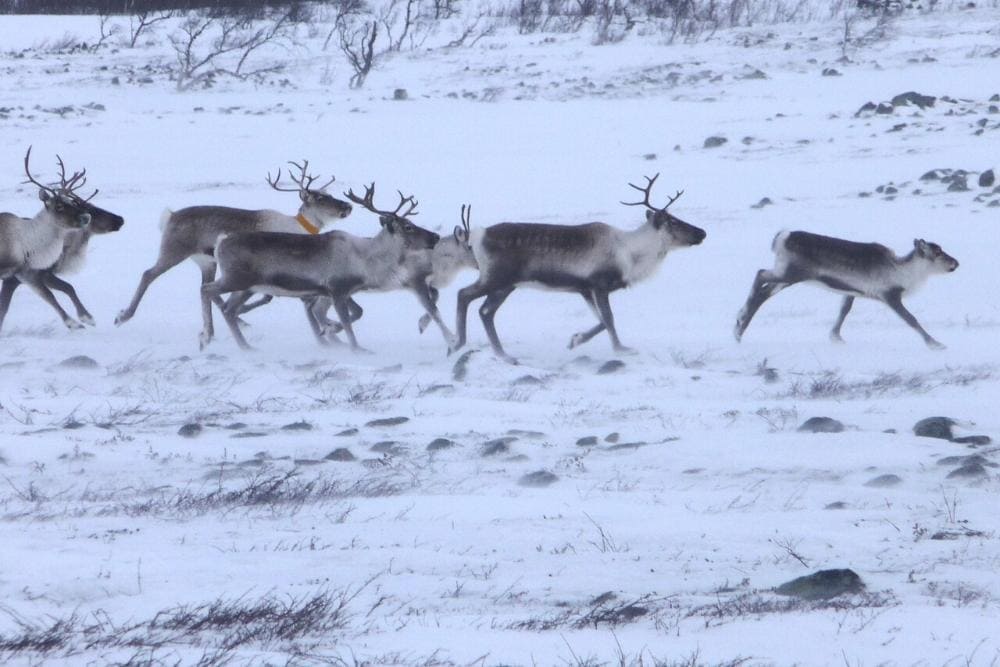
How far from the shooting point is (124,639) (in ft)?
11.2

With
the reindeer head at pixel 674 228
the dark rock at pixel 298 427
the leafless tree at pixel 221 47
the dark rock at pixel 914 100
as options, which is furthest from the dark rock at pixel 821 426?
the leafless tree at pixel 221 47

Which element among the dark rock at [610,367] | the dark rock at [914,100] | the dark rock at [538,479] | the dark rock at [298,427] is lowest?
the dark rock at [914,100]

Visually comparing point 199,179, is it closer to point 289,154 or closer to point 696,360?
point 289,154

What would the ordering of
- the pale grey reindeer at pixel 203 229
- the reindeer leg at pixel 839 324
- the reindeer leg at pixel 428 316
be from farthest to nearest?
the pale grey reindeer at pixel 203 229
the reindeer leg at pixel 428 316
the reindeer leg at pixel 839 324

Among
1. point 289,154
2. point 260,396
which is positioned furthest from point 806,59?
point 260,396

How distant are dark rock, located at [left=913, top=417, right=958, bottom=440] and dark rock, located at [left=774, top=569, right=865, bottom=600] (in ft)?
7.74

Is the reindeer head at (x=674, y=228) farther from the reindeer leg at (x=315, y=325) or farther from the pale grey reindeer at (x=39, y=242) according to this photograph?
the pale grey reindeer at (x=39, y=242)

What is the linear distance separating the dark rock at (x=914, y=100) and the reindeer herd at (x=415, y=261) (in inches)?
444

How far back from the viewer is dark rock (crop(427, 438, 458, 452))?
618 centimetres

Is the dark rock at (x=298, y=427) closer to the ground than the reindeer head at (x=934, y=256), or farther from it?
farther from it

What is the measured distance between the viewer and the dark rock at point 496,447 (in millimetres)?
6078

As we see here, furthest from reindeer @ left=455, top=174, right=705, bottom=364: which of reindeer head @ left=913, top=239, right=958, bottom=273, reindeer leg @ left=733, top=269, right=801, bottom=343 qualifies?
reindeer head @ left=913, top=239, right=958, bottom=273

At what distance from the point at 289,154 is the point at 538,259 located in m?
11.4

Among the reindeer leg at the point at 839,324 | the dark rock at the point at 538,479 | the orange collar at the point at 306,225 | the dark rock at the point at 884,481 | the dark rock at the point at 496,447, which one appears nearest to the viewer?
the dark rock at the point at 884,481
